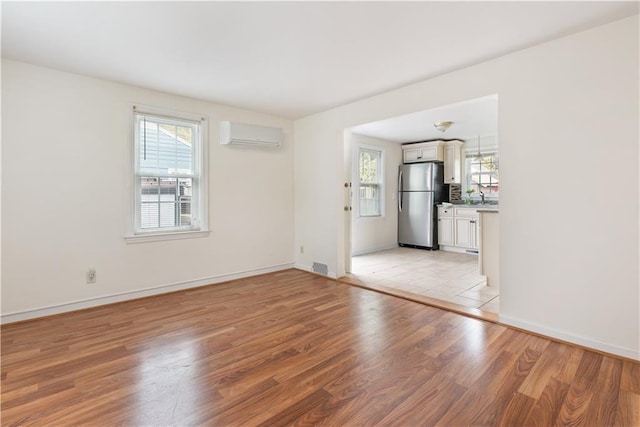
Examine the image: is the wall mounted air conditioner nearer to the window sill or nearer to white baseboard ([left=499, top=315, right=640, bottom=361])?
the window sill

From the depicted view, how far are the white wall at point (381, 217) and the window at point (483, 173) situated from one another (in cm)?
147

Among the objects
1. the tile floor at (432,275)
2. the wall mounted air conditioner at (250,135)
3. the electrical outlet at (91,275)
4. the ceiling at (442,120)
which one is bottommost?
the tile floor at (432,275)

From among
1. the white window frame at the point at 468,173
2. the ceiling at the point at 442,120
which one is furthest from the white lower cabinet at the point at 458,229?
→ the ceiling at the point at 442,120

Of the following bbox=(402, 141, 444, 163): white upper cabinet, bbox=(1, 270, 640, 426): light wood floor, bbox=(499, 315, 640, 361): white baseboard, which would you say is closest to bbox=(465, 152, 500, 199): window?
bbox=(402, 141, 444, 163): white upper cabinet

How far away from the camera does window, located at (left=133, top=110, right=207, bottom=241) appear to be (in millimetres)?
3486

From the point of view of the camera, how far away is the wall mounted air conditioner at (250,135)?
13.1ft

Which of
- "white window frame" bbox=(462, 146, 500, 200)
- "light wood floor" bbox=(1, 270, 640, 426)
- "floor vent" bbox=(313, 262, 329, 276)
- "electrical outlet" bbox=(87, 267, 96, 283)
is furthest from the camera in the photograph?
"white window frame" bbox=(462, 146, 500, 200)

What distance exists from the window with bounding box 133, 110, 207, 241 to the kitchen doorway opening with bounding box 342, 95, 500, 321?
6.39 feet

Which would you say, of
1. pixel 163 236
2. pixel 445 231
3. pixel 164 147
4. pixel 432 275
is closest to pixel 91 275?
pixel 163 236

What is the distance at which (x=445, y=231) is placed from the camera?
6336 mm

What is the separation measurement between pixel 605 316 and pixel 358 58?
2.70m

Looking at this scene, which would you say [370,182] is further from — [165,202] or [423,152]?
[165,202]

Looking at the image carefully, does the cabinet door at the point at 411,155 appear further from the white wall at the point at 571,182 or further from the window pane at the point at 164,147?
the window pane at the point at 164,147

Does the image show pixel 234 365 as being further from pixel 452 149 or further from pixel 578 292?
pixel 452 149
